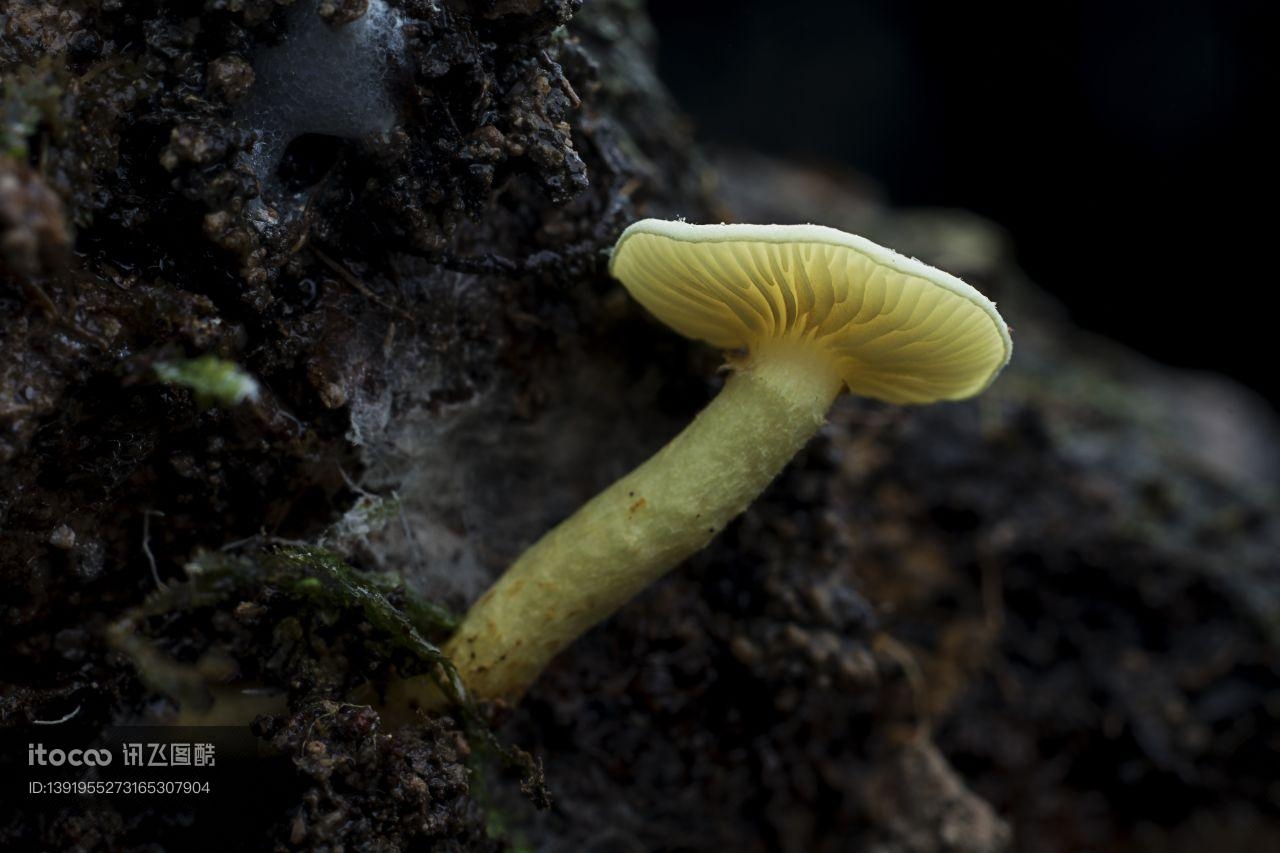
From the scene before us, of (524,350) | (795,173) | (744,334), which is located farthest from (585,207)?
(795,173)

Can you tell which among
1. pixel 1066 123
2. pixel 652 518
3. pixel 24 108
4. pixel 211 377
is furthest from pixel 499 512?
pixel 1066 123

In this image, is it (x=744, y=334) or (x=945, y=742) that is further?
(x=945, y=742)

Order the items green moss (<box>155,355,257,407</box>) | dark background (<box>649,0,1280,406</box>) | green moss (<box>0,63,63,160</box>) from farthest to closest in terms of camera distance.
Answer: dark background (<box>649,0,1280,406</box>) → green moss (<box>155,355,257,407</box>) → green moss (<box>0,63,63,160</box>)

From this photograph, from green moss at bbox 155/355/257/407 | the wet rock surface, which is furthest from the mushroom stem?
green moss at bbox 155/355/257/407

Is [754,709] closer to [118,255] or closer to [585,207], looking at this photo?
Answer: [585,207]

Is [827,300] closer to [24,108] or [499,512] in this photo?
[499,512]

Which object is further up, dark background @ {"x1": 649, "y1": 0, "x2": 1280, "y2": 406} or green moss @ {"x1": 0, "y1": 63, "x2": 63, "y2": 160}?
dark background @ {"x1": 649, "y1": 0, "x2": 1280, "y2": 406}

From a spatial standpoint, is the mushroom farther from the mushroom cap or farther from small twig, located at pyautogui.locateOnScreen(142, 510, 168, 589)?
small twig, located at pyautogui.locateOnScreen(142, 510, 168, 589)
